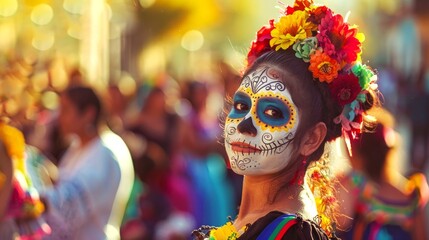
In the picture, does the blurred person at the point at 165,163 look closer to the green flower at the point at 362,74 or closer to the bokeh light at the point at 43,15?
the green flower at the point at 362,74

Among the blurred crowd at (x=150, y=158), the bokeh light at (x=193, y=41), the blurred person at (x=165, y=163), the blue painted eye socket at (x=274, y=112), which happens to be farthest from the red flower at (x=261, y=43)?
the bokeh light at (x=193, y=41)

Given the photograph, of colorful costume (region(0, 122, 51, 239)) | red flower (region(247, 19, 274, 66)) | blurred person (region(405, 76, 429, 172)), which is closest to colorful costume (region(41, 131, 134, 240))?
colorful costume (region(0, 122, 51, 239))

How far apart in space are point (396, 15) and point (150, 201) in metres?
7.19

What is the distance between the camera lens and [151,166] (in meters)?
10.2

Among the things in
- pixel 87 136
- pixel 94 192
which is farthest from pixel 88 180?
pixel 87 136

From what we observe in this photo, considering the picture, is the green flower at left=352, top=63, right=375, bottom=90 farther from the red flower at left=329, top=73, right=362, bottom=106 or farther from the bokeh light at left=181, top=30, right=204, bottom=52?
the bokeh light at left=181, top=30, right=204, bottom=52

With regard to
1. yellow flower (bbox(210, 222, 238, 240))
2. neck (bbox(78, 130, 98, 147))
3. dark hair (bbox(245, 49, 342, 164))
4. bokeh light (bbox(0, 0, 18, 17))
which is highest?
dark hair (bbox(245, 49, 342, 164))

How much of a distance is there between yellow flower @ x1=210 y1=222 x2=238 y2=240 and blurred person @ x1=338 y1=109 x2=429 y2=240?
2.93 m

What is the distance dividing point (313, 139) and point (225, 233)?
488 millimetres

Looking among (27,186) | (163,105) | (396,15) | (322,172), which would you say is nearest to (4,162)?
(27,186)

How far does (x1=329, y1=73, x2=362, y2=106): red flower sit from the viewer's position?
15.8 feet

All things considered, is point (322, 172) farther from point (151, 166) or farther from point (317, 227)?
point (151, 166)

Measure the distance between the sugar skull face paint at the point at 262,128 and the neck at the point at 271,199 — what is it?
0.17 ft

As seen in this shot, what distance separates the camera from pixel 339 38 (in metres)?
4.86
